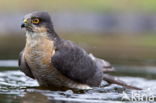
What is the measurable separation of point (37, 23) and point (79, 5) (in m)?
23.1

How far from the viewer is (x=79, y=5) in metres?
34.1

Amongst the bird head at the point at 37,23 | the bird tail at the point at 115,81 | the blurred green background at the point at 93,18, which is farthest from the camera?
the blurred green background at the point at 93,18

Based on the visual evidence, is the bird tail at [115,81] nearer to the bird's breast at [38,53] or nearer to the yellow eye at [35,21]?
the bird's breast at [38,53]

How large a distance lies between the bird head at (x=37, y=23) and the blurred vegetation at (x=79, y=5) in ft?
65.6

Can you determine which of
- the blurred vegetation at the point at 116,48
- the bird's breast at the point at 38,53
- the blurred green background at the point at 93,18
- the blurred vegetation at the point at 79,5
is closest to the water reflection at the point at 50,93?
the bird's breast at the point at 38,53

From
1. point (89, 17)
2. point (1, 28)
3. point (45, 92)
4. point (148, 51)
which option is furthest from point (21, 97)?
point (89, 17)

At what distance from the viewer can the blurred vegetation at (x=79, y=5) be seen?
31969mm

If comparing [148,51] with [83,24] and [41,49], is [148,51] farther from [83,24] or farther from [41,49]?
[83,24]

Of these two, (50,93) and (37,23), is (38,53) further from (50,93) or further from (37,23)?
(50,93)

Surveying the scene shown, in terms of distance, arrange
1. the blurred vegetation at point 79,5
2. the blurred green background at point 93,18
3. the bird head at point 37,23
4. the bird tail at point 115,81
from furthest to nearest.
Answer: the blurred vegetation at point 79,5, the blurred green background at point 93,18, the bird tail at point 115,81, the bird head at point 37,23

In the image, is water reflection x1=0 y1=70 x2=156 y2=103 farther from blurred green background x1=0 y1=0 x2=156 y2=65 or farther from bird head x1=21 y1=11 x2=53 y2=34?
blurred green background x1=0 y1=0 x2=156 y2=65

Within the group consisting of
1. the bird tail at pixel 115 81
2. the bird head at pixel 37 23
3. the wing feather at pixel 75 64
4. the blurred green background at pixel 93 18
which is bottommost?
the blurred green background at pixel 93 18

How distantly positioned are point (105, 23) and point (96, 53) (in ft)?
46.7

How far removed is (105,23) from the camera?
33.2 m
